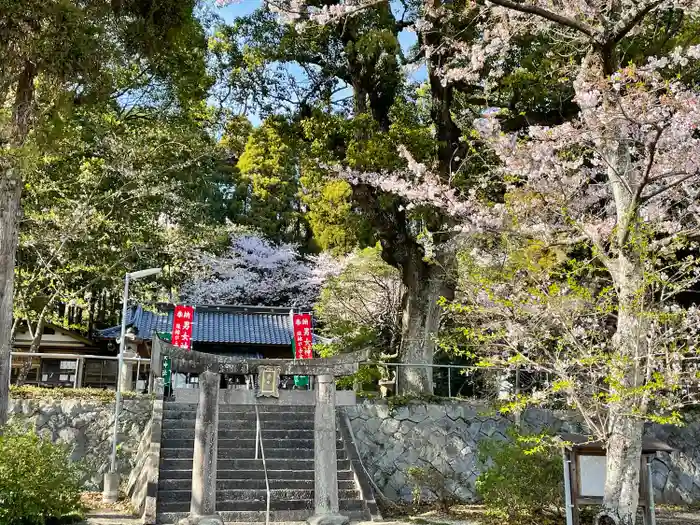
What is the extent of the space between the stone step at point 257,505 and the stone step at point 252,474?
0.56 metres

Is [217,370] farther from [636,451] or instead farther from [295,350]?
[295,350]

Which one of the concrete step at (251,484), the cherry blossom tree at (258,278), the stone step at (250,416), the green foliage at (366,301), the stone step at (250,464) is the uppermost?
the cherry blossom tree at (258,278)

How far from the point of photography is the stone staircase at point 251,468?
432 inches

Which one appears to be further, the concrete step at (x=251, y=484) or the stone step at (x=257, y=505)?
the concrete step at (x=251, y=484)

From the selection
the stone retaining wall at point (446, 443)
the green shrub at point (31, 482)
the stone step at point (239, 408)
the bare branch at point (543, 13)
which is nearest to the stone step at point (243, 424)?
the stone step at point (239, 408)

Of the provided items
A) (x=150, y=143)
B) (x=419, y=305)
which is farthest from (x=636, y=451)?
(x=150, y=143)

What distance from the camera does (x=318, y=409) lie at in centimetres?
986

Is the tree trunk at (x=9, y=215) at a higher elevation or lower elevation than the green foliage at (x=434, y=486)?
higher

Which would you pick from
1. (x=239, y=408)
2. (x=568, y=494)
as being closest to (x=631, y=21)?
(x=568, y=494)

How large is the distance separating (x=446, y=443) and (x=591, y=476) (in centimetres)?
557

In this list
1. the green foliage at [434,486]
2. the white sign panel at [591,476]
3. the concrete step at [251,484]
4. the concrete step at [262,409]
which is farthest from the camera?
the concrete step at [262,409]

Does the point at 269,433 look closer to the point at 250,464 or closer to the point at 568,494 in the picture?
the point at 250,464

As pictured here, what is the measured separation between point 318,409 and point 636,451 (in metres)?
4.50

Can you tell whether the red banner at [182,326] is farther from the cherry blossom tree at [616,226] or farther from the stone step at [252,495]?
the cherry blossom tree at [616,226]
